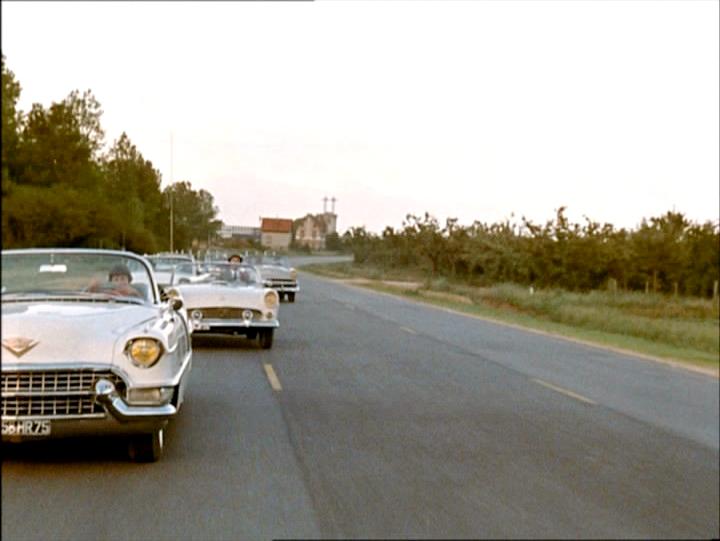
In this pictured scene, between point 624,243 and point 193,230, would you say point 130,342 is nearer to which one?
point 193,230

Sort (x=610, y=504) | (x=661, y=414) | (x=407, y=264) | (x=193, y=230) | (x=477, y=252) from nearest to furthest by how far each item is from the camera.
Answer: (x=193, y=230) → (x=610, y=504) → (x=661, y=414) → (x=477, y=252) → (x=407, y=264)

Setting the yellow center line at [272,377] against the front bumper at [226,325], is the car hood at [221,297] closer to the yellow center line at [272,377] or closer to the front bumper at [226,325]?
the front bumper at [226,325]

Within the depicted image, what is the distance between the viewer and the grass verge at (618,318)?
23.3 meters

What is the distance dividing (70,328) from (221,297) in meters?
12.9

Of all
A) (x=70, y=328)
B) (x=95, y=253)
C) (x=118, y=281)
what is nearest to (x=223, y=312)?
(x=118, y=281)

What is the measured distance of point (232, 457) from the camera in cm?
778

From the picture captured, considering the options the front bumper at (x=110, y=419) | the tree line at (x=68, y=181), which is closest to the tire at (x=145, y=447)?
the front bumper at (x=110, y=419)

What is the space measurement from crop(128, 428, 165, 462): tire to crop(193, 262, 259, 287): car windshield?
399 inches

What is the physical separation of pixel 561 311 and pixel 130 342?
3115 cm

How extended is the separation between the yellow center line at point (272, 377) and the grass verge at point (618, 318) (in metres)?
8.80

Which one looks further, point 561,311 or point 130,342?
point 561,311

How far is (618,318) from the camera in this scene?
32.9 metres

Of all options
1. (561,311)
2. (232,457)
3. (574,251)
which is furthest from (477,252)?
(232,457)

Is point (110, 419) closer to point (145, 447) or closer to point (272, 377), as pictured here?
point (145, 447)
